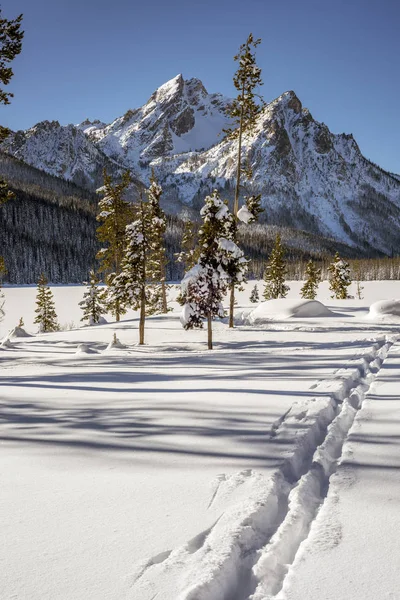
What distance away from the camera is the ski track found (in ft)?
7.89

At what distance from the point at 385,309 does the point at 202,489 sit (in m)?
27.4

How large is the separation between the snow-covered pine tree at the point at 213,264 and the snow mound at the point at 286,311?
8.13 m

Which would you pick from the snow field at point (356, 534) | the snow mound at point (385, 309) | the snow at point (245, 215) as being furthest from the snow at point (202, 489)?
the snow mound at point (385, 309)

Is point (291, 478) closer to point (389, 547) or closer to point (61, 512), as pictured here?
point (389, 547)

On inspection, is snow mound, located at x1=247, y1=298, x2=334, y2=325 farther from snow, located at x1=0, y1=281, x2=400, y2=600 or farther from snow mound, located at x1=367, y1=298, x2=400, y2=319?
snow, located at x1=0, y1=281, x2=400, y2=600

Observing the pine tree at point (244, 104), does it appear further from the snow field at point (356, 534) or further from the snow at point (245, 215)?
the snow field at point (356, 534)

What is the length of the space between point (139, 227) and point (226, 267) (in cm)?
616

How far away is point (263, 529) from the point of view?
3.04 m

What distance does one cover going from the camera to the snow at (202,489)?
242 centimetres

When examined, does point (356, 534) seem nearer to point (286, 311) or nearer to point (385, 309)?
point (286, 311)

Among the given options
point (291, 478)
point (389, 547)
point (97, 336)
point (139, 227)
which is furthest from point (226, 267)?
point (389, 547)

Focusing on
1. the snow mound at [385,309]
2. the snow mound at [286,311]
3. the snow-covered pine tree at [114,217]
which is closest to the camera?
the snow mound at [286,311]

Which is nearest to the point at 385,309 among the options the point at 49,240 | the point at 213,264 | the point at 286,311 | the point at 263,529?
the point at 286,311

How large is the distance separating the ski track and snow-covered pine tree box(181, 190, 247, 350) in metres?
13.8
